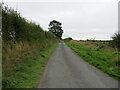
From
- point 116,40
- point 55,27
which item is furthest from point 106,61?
point 55,27

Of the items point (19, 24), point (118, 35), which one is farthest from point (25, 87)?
point (118, 35)

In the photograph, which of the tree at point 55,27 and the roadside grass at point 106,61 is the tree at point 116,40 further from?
the tree at point 55,27

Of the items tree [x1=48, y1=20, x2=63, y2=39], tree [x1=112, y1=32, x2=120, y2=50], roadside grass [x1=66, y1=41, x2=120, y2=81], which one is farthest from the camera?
tree [x1=48, y1=20, x2=63, y2=39]

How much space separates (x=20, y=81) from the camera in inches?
352

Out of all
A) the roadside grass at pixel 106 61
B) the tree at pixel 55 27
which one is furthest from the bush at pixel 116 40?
the tree at pixel 55 27

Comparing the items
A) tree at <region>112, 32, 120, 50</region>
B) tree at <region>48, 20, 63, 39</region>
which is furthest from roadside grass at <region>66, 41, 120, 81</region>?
tree at <region>48, 20, 63, 39</region>

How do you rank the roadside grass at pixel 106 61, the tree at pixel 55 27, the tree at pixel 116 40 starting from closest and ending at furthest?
the roadside grass at pixel 106 61 < the tree at pixel 116 40 < the tree at pixel 55 27

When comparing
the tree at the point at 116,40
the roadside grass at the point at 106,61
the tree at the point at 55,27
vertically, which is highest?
the tree at the point at 55,27

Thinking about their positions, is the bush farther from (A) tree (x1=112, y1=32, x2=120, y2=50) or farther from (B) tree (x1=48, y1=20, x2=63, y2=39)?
(B) tree (x1=48, y1=20, x2=63, y2=39)

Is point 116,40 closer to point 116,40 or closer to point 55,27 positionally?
point 116,40

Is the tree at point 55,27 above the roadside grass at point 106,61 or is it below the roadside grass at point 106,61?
above

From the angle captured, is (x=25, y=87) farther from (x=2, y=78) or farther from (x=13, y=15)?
(x=13, y=15)

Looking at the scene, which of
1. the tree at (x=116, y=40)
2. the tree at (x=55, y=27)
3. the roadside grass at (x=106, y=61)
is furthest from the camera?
the tree at (x=55, y=27)

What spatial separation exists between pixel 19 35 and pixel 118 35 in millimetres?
17597
